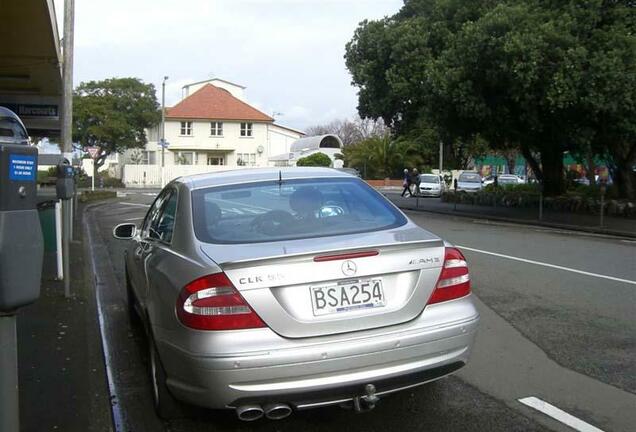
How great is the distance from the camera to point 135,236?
6008 mm

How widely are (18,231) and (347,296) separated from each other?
1.72 metres

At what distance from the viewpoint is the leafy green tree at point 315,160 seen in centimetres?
4962

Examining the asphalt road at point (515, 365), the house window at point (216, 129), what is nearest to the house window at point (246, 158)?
the house window at point (216, 129)

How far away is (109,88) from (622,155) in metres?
40.9

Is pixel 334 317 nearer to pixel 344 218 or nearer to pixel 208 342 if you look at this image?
pixel 208 342

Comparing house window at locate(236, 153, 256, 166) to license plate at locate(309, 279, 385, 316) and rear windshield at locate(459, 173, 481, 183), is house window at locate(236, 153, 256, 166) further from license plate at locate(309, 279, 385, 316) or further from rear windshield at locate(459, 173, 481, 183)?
license plate at locate(309, 279, 385, 316)

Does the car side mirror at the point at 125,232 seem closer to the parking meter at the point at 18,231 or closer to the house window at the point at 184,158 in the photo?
the parking meter at the point at 18,231

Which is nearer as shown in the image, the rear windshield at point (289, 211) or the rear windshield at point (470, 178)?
the rear windshield at point (289, 211)

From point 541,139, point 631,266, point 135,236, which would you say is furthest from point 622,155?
point 135,236

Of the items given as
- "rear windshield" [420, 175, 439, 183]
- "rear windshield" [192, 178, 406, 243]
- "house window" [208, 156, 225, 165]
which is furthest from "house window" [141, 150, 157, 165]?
"rear windshield" [192, 178, 406, 243]

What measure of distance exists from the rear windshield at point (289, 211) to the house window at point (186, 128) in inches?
2129

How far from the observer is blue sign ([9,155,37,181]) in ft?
9.05

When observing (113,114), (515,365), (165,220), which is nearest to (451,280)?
(515,365)

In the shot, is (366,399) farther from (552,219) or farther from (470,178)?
(470,178)
